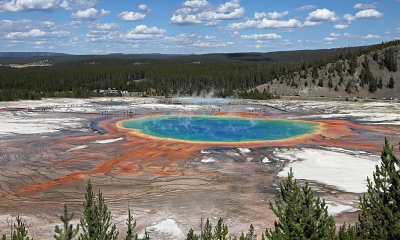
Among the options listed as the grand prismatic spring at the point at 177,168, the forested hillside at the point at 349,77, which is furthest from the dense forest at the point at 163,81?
the grand prismatic spring at the point at 177,168

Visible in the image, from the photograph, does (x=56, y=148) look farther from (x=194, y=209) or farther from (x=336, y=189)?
(x=336, y=189)

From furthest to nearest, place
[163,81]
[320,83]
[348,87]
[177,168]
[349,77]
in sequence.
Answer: [163,81] < [349,77] < [320,83] < [348,87] < [177,168]

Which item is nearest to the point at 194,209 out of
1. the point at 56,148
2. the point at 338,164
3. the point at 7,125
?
the point at 338,164

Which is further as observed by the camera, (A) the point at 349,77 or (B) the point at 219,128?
(A) the point at 349,77

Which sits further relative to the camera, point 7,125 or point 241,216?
point 7,125

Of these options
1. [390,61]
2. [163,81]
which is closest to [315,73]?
[390,61]

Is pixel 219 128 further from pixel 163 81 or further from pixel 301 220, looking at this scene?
pixel 163 81

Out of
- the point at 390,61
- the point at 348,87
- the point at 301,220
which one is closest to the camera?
the point at 301,220
